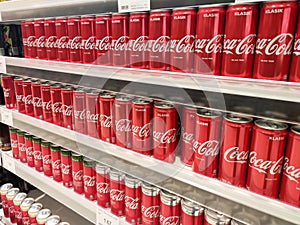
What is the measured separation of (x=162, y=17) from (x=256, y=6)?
0.29 metres

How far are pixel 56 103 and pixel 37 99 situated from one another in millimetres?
190

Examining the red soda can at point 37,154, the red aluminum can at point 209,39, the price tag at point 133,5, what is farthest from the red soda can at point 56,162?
the red aluminum can at point 209,39

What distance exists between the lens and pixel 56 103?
1285 mm

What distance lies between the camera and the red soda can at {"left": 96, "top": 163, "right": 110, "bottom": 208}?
1.12 metres

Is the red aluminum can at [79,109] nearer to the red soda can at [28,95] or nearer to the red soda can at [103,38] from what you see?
the red soda can at [103,38]

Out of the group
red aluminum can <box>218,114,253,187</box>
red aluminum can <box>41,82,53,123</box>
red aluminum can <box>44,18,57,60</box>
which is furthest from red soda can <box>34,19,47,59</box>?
red aluminum can <box>218,114,253,187</box>

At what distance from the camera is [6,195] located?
65.4 inches

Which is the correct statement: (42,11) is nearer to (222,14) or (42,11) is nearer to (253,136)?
(222,14)

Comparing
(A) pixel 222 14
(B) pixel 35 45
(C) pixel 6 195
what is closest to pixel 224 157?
(A) pixel 222 14

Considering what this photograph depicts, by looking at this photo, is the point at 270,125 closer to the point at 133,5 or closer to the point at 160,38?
the point at 160,38

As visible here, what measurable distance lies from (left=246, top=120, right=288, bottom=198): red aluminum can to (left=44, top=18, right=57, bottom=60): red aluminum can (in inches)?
40.2

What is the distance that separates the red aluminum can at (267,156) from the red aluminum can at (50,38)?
102cm

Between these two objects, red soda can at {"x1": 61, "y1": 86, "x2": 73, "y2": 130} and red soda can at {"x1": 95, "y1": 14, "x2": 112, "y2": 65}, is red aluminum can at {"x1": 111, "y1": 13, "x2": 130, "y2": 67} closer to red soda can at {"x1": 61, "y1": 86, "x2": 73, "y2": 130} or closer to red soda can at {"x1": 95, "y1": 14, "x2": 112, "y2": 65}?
red soda can at {"x1": 95, "y1": 14, "x2": 112, "y2": 65}

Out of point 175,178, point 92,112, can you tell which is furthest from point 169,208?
point 92,112
